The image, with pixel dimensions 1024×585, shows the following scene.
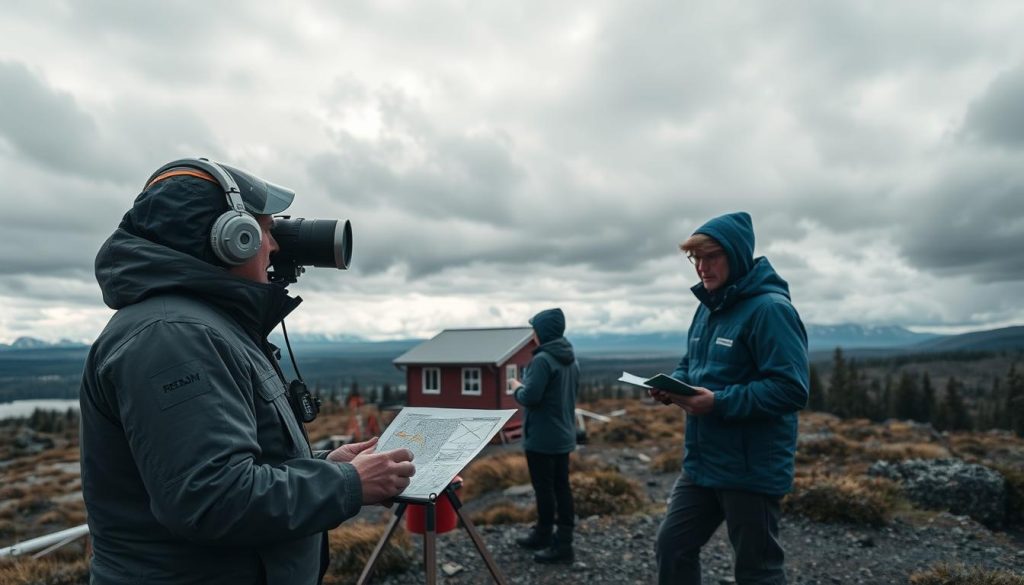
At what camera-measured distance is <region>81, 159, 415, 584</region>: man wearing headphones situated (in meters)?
1.50

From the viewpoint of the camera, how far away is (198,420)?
→ 150 centimetres

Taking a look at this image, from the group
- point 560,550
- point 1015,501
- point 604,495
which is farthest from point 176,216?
point 1015,501

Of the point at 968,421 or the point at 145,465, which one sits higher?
the point at 145,465

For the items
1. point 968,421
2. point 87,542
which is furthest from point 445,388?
point 968,421

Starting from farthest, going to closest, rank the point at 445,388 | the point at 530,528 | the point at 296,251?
the point at 445,388, the point at 530,528, the point at 296,251

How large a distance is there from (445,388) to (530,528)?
16050 mm

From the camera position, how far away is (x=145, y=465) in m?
1.52

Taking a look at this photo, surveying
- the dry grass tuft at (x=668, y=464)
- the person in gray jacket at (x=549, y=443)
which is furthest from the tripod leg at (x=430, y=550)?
the dry grass tuft at (x=668, y=464)

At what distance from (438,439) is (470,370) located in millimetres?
19922

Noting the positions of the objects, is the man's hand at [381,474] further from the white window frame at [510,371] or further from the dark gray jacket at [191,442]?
the white window frame at [510,371]

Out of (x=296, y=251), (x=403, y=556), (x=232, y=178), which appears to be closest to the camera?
(x=232, y=178)

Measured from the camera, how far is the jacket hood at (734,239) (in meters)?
3.37

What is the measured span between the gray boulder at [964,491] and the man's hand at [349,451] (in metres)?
8.30

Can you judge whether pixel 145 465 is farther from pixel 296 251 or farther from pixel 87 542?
pixel 87 542
